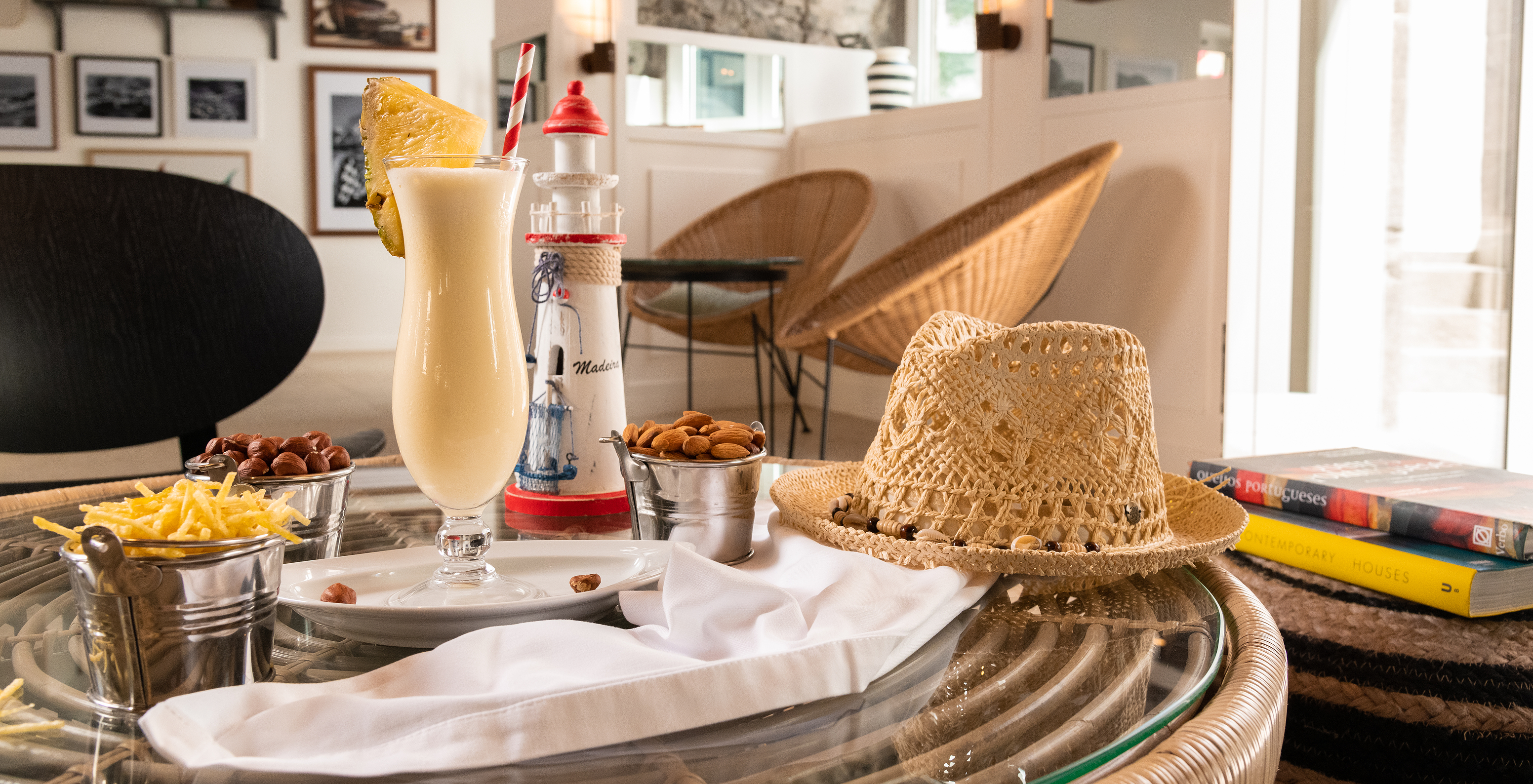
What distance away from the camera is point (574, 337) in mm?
856

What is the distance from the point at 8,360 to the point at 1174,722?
1707 mm

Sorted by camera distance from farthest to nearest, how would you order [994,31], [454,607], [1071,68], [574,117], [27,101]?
1. [27,101]
2. [994,31]
3. [1071,68]
4. [574,117]
5. [454,607]

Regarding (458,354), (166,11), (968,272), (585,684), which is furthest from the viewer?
(166,11)

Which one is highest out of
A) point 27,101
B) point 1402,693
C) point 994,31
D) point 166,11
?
point 166,11

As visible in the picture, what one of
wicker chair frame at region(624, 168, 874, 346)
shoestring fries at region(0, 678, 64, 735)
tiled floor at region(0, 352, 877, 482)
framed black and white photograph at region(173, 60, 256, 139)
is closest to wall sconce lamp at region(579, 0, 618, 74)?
wicker chair frame at region(624, 168, 874, 346)

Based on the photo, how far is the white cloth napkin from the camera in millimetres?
403

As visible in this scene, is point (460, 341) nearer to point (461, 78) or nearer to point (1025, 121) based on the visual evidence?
point (1025, 121)

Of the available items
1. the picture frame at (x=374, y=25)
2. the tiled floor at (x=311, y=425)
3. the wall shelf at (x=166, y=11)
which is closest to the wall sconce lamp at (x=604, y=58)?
the tiled floor at (x=311, y=425)

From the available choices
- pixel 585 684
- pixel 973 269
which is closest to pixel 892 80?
pixel 973 269

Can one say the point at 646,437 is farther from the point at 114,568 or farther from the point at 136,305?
the point at 136,305

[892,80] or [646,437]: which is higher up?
Result: [892,80]

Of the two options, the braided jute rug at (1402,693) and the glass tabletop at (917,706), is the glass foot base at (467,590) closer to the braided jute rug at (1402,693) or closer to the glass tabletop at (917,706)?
the glass tabletop at (917,706)

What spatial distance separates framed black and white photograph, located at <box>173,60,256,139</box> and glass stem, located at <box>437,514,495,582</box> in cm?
684

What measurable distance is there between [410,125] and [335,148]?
671 cm
